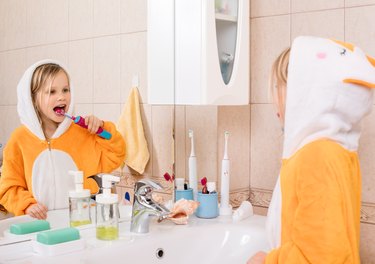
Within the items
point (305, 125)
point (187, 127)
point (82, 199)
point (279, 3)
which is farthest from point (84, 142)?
point (279, 3)

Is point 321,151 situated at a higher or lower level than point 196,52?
lower

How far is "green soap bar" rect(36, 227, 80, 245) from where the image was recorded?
1373 mm

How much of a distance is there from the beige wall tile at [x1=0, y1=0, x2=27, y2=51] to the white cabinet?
0.48 m

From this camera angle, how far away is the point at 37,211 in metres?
1.49

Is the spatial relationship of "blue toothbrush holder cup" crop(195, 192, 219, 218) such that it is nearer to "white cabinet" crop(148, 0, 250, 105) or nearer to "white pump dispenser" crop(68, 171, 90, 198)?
"white cabinet" crop(148, 0, 250, 105)

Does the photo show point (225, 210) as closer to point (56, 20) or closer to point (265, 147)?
point (265, 147)

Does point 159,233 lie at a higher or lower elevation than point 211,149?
lower

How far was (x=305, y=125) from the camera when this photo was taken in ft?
4.10

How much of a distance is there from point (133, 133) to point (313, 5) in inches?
31.1

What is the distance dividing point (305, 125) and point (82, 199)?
2.27 feet

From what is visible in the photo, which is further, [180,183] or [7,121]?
[180,183]

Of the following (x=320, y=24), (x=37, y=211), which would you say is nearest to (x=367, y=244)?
(x=320, y=24)

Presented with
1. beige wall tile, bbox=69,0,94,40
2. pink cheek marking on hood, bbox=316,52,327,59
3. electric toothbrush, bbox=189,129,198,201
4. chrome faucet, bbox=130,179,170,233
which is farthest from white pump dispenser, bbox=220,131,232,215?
pink cheek marking on hood, bbox=316,52,327,59

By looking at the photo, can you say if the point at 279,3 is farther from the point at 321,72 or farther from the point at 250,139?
the point at 321,72
